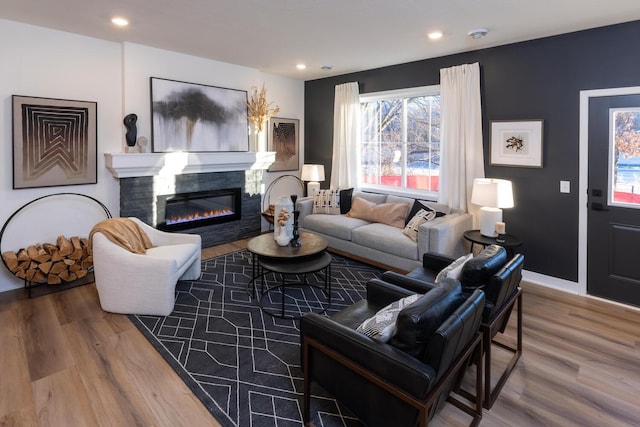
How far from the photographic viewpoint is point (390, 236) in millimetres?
4215

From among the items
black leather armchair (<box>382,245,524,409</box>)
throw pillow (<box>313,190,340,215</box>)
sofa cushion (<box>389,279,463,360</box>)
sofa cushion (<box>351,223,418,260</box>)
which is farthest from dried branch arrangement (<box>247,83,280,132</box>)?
sofa cushion (<box>389,279,463,360</box>)

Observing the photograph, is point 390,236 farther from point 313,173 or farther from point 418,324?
point 418,324

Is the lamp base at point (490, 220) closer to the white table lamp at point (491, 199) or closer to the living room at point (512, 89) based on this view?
the white table lamp at point (491, 199)

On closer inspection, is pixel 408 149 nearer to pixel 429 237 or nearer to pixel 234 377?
pixel 429 237

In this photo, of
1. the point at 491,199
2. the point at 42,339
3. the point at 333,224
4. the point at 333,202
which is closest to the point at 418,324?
the point at 491,199

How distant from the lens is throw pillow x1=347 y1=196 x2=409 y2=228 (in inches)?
183

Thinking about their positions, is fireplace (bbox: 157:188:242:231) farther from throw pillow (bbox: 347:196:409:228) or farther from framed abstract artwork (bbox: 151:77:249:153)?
throw pillow (bbox: 347:196:409:228)

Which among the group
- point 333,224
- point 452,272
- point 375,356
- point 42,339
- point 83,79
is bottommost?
point 42,339

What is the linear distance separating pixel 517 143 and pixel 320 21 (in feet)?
8.37

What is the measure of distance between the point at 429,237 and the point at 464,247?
789 mm

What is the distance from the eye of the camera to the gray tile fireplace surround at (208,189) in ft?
14.4

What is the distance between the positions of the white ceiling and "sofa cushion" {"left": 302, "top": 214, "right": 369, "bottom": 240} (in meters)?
2.17

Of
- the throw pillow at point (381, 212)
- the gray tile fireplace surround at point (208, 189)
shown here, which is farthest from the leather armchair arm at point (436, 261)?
the gray tile fireplace surround at point (208, 189)

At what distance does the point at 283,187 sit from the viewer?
641 centimetres
